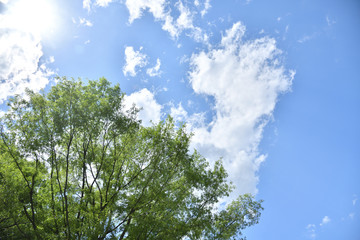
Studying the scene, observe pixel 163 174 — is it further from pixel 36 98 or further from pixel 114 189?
pixel 36 98

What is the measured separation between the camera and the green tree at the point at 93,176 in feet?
40.3

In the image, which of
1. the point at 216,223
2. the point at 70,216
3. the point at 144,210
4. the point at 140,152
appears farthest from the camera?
the point at 216,223

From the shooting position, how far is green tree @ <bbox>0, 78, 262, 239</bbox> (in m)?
12.3

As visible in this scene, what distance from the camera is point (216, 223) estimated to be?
16375 mm

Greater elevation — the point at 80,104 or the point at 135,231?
the point at 80,104

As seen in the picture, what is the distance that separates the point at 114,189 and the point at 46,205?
5.24 meters

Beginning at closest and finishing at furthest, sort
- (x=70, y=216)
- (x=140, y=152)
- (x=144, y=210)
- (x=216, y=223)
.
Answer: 1. (x=70, y=216)
2. (x=144, y=210)
3. (x=140, y=152)
4. (x=216, y=223)

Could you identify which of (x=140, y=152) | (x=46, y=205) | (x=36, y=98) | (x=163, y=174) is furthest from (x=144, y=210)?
(x=36, y=98)

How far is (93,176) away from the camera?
14.5m

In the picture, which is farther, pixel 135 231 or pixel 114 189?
pixel 114 189

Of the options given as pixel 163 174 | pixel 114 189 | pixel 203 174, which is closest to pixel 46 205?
pixel 114 189

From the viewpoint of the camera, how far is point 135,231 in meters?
12.6

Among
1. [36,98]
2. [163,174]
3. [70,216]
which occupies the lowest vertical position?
[70,216]

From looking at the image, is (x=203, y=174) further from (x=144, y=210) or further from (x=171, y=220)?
(x=144, y=210)
